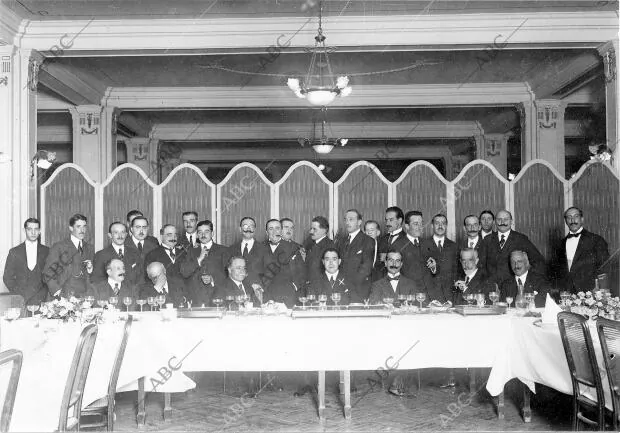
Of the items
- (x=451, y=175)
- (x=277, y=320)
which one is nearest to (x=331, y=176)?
(x=451, y=175)

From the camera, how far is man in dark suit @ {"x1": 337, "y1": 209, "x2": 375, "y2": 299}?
242 inches

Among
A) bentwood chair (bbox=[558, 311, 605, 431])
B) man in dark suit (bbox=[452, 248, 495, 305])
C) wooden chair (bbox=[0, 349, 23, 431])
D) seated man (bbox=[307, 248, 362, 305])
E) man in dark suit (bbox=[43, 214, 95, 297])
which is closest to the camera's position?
wooden chair (bbox=[0, 349, 23, 431])

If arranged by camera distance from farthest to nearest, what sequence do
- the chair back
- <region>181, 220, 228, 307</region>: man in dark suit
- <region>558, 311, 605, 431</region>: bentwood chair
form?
<region>181, 220, 228, 307</region>: man in dark suit
the chair back
<region>558, 311, 605, 431</region>: bentwood chair

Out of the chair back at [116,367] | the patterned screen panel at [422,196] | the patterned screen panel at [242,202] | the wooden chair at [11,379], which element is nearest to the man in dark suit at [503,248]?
the patterned screen panel at [422,196]

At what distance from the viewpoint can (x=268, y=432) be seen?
3.76 m

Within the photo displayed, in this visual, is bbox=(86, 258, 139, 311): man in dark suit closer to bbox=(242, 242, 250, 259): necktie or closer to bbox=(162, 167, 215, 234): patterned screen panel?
bbox=(242, 242, 250, 259): necktie

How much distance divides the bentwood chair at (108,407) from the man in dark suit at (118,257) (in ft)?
8.27

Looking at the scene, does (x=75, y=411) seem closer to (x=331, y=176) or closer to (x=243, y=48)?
(x=243, y=48)

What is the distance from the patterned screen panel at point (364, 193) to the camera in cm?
752

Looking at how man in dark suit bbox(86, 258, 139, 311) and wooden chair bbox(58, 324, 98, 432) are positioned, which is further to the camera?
man in dark suit bbox(86, 258, 139, 311)

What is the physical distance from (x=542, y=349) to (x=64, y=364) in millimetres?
2729

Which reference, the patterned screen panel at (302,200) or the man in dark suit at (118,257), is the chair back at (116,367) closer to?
the man in dark suit at (118,257)

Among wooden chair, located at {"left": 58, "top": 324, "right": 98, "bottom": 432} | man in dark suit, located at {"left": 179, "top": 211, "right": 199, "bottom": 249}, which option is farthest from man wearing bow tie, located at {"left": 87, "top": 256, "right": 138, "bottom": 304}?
wooden chair, located at {"left": 58, "top": 324, "right": 98, "bottom": 432}

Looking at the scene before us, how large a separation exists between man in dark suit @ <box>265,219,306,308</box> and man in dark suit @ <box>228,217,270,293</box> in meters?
0.05
